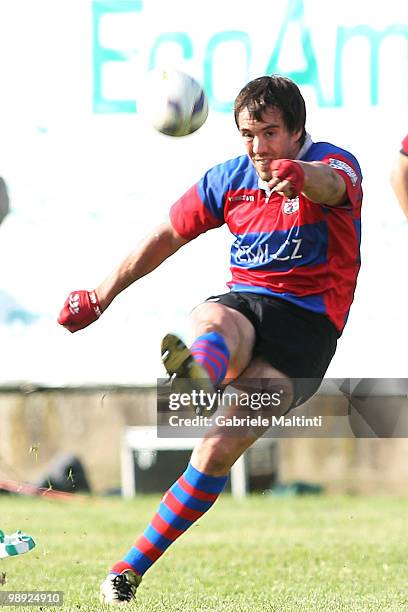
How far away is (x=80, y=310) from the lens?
4.32 m

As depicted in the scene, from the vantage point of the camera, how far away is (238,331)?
12.5 feet

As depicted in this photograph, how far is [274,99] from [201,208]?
1.95ft

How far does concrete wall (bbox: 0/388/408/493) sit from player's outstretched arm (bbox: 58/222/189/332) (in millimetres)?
5139

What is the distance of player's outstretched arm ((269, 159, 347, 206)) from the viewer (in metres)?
3.45

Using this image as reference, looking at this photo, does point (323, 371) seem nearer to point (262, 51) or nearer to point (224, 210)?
point (224, 210)

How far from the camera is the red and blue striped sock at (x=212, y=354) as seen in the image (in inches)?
137

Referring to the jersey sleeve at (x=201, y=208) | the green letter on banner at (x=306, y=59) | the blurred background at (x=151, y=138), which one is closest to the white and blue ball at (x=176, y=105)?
the jersey sleeve at (x=201, y=208)

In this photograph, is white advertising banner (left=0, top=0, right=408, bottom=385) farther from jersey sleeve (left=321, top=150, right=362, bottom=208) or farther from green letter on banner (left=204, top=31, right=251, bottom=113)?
jersey sleeve (left=321, top=150, right=362, bottom=208)

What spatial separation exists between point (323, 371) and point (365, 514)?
155 inches

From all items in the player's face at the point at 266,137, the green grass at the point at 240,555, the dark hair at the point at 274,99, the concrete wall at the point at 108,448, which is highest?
the dark hair at the point at 274,99

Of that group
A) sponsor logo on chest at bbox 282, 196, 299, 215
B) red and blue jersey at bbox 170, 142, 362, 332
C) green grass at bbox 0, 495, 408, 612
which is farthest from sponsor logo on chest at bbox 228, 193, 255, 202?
green grass at bbox 0, 495, 408, 612

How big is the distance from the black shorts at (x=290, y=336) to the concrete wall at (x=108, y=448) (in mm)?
5521

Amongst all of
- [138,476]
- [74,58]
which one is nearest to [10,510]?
[138,476]

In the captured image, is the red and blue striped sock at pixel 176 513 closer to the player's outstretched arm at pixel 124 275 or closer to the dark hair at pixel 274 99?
the player's outstretched arm at pixel 124 275
